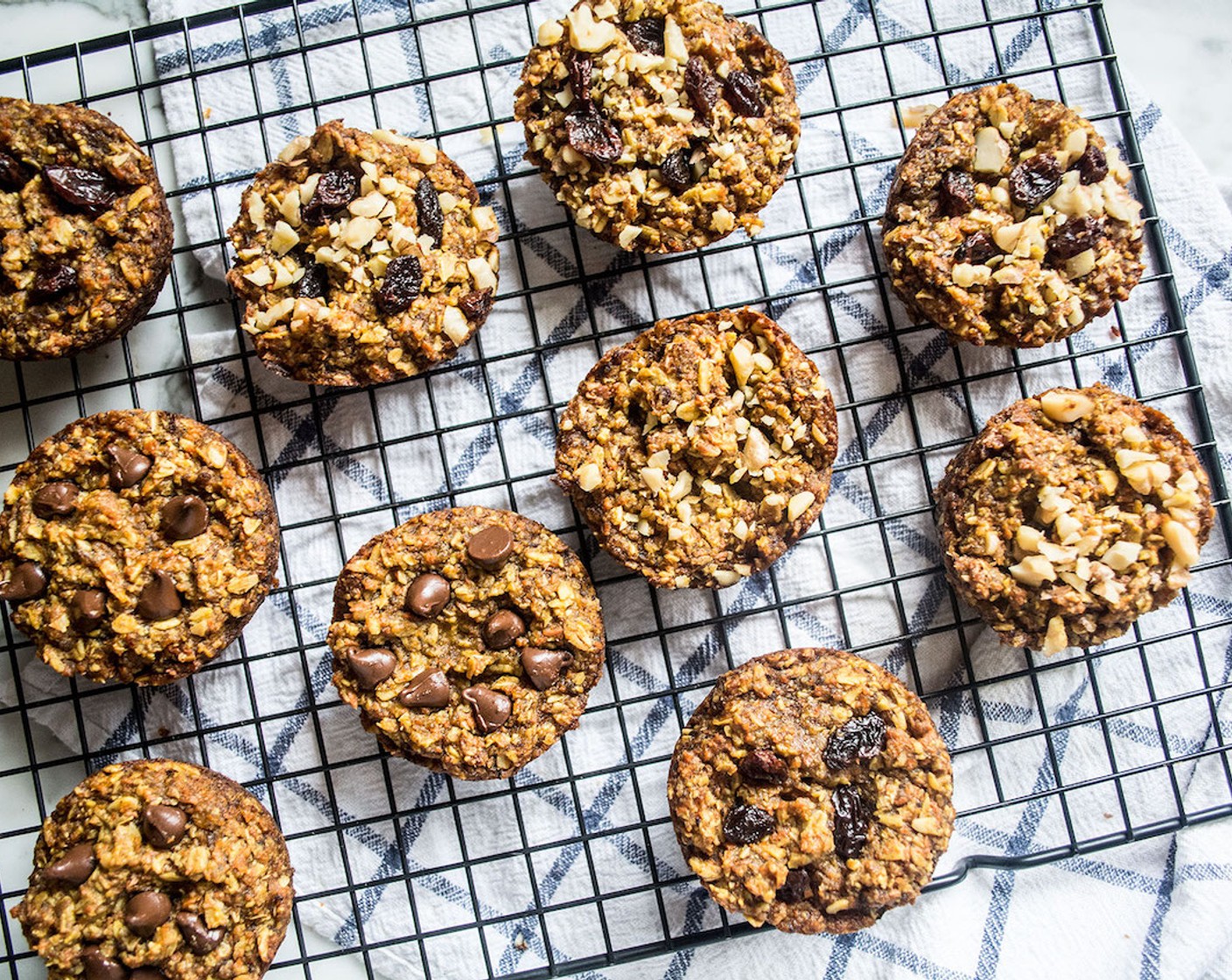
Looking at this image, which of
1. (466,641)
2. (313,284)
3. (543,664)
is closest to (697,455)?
(543,664)

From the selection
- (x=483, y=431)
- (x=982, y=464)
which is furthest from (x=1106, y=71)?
(x=483, y=431)

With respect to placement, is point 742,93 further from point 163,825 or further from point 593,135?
point 163,825

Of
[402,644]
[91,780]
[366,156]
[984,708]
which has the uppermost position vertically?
[366,156]

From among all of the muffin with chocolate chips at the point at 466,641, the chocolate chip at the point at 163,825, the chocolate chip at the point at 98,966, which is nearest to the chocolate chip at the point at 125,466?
the muffin with chocolate chips at the point at 466,641

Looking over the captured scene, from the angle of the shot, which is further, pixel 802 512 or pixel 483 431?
pixel 483 431

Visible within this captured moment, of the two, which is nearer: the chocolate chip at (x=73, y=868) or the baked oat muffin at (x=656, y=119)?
the chocolate chip at (x=73, y=868)

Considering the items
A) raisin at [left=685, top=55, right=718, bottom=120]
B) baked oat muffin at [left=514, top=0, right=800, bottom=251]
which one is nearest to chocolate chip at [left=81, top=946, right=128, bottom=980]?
baked oat muffin at [left=514, top=0, right=800, bottom=251]

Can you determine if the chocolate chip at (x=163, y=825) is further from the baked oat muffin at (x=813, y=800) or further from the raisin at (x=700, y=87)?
the raisin at (x=700, y=87)

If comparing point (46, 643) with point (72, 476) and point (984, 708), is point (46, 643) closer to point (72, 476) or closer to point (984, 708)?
point (72, 476)

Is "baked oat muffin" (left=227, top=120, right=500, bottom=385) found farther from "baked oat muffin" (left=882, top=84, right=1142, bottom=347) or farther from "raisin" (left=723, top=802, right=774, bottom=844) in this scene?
"raisin" (left=723, top=802, right=774, bottom=844)
